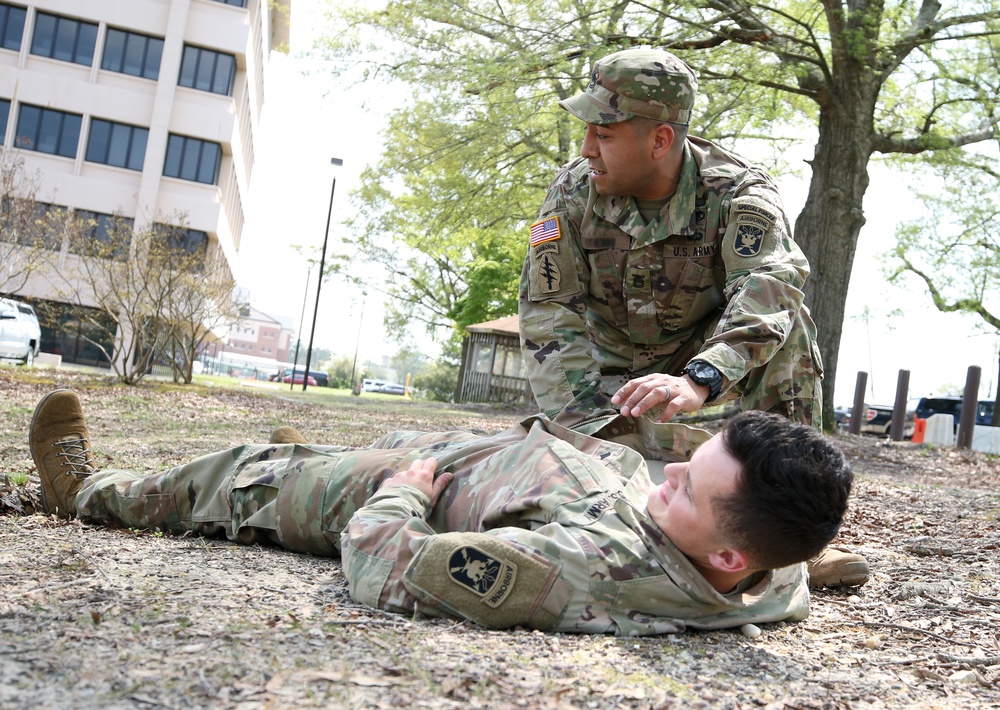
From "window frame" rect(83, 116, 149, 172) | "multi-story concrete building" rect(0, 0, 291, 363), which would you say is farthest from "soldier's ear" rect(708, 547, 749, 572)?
"window frame" rect(83, 116, 149, 172)

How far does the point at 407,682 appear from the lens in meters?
1.76

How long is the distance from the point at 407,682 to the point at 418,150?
13292 mm

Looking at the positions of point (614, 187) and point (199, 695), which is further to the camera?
point (614, 187)

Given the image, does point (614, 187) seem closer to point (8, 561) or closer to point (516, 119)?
point (8, 561)

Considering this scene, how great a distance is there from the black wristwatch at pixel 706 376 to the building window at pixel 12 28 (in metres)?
31.4

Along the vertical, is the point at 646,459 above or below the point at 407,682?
above

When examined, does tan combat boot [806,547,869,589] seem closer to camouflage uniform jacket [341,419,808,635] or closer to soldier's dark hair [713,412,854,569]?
camouflage uniform jacket [341,419,808,635]

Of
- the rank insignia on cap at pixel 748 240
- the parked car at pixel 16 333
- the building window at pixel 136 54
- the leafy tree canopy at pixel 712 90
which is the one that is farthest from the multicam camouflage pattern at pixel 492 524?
the building window at pixel 136 54

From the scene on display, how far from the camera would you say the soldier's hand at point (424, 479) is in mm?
2682

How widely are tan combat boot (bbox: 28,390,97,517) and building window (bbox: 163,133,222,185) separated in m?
28.1

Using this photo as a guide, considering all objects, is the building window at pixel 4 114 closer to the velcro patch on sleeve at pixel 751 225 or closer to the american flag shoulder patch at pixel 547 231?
the american flag shoulder patch at pixel 547 231

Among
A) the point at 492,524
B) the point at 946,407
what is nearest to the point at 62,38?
the point at 946,407

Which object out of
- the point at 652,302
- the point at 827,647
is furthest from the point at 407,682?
the point at 652,302

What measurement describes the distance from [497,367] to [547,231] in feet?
72.7
